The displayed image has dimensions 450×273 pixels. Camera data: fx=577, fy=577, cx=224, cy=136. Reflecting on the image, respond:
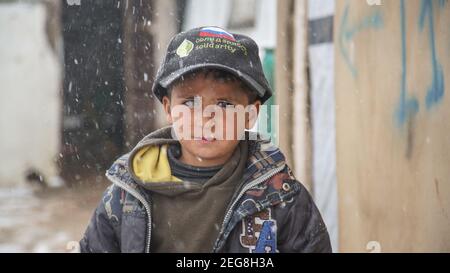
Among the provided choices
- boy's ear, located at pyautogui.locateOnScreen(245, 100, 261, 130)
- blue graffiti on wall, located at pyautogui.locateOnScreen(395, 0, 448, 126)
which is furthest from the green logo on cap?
blue graffiti on wall, located at pyautogui.locateOnScreen(395, 0, 448, 126)

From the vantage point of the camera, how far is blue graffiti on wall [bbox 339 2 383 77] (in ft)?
9.56

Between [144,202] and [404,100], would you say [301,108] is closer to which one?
[404,100]

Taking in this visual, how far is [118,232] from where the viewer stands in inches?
83.1

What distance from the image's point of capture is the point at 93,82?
8.87 metres

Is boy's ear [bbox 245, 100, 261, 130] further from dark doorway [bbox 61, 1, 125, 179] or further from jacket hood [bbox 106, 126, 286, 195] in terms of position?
dark doorway [bbox 61, 1, 125, 179]

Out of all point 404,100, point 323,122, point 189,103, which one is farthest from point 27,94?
point 189,103

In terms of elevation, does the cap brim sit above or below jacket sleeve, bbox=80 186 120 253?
above

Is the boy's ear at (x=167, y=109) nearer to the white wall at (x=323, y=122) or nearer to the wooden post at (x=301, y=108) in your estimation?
the white wall at (x=323, y=122)

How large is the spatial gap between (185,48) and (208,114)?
0.88ft

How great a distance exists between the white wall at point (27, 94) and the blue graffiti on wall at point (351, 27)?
6.85m

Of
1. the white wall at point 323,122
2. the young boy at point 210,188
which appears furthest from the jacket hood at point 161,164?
the white wall at point 323,122
